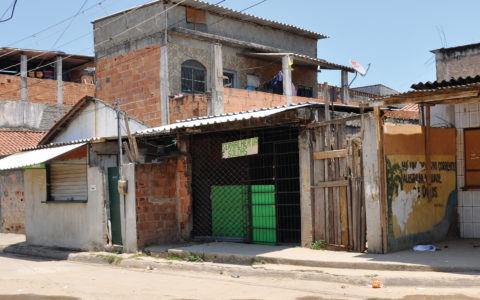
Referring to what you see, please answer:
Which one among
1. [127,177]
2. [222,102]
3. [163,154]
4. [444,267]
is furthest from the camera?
[222,102]

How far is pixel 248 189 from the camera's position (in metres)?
11.7

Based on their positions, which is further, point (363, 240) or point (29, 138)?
point (29, 138)

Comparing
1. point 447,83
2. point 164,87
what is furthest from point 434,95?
point 164,87

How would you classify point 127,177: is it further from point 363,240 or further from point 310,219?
point 363,240

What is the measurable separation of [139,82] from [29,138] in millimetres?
7227

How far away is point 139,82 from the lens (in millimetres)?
19781

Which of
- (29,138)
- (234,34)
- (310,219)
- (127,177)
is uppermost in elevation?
(234,34)

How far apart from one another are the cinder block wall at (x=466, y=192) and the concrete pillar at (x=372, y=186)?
2491mm

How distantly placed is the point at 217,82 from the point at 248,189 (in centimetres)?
682

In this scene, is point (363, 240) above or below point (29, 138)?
below

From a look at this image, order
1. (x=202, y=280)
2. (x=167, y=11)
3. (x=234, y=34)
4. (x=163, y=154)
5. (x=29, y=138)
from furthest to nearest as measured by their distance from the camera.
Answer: (x=29, y=138) < (x=234, y=34) < (x=167, y=11) < (x=163, y=154) < (x=202, y=280)

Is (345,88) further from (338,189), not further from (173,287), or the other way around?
(173,287)

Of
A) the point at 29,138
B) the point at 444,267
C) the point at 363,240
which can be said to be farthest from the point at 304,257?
the point at 29,138

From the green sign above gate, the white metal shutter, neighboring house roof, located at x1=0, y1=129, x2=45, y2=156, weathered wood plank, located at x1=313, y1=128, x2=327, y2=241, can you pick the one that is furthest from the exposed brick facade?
weathered wood plank, located at x1=313, y1=128, x2=327, y2=241
